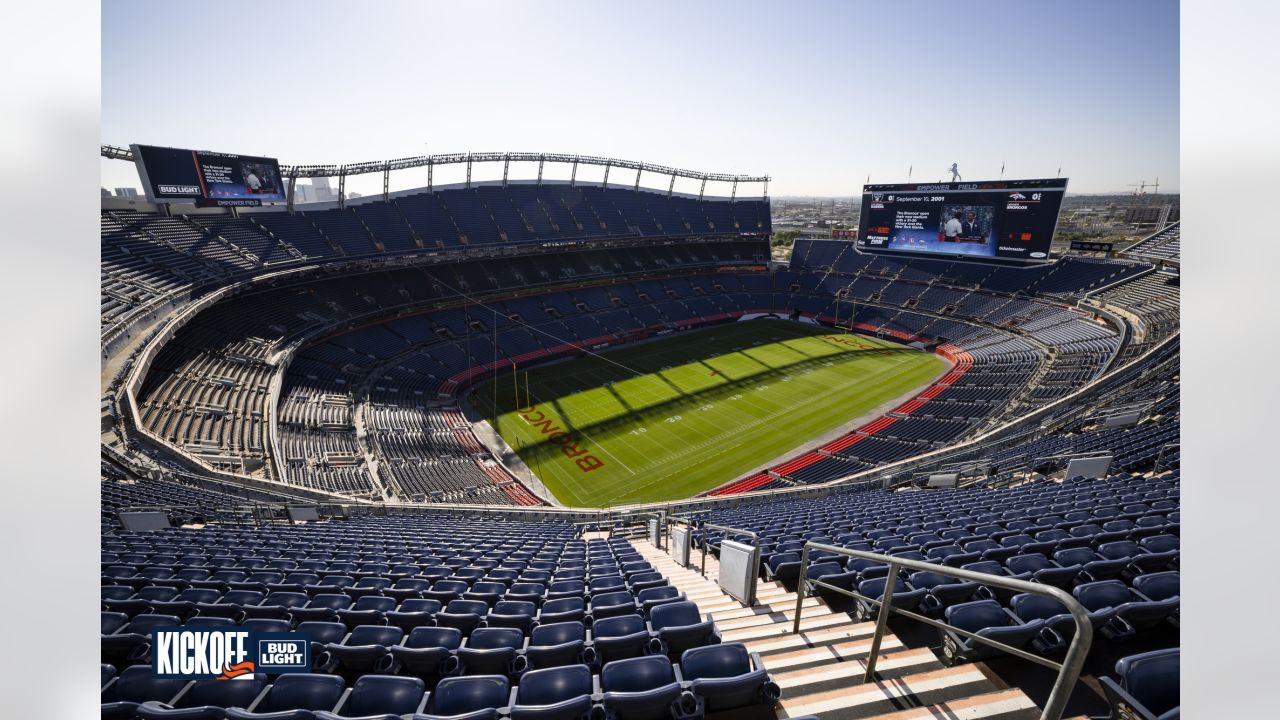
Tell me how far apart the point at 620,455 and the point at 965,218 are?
39.4m

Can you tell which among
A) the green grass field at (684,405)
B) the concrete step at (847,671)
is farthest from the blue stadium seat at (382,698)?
the green grass field at (684,405)

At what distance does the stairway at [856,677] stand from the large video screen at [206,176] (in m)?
45.7

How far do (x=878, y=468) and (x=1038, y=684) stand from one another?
79.4 ft

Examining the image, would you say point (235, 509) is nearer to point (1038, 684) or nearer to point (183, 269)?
point (1038, 684)

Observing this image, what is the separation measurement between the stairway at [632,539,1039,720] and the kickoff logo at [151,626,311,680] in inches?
178

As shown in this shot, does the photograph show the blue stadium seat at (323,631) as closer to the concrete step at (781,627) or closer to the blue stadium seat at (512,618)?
the blue stadium seat at (512,618)

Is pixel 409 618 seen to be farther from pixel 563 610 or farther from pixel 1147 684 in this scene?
pixel 1147 684

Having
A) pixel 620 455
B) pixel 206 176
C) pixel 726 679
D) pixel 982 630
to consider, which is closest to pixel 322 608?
pixel 726 679

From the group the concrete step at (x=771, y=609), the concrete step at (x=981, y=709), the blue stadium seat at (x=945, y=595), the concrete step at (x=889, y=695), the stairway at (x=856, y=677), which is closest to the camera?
the concrete step at (x=981, y=709)

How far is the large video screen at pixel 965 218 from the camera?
143 feet

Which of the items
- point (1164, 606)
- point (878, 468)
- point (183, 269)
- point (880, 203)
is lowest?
point (878, 468)

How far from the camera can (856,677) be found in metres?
4.82
